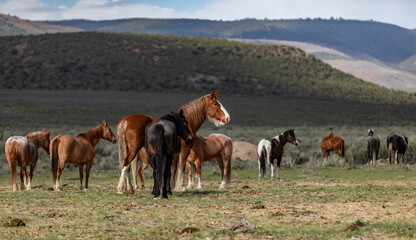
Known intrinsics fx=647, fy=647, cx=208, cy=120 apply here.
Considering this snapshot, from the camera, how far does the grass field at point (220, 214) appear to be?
368 inches

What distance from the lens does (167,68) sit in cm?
9312

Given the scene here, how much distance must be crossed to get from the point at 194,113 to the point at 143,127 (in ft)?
4.31

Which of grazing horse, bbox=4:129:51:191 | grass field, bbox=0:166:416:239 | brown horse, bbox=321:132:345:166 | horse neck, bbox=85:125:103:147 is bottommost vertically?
brown horse, bbox=321:132:345:166

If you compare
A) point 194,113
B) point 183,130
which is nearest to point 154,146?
point 183,130

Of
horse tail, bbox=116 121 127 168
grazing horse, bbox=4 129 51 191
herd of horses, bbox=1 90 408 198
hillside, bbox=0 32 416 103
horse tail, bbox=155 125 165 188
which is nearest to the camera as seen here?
horse tail, bbox=155 125 165 188

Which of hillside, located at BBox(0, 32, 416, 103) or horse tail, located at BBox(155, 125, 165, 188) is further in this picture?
hillside, located at BBox(0, 32, 416, 103)

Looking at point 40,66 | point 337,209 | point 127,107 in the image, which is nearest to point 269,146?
point 337,209

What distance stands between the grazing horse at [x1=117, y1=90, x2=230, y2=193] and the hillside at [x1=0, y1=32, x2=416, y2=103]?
69.2 metres

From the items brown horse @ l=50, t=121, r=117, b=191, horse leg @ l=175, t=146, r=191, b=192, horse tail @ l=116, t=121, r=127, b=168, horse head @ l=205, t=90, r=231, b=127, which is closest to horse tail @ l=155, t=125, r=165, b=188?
horse tail @ l=116, t=121, r=127, b=168

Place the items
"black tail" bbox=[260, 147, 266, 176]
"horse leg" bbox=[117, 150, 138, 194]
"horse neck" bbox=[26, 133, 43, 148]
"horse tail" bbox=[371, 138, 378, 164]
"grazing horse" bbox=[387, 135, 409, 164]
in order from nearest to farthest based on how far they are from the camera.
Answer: "horse leg" bbox=[117, 150, 138, 194] < "horse neck" bbox=[26, 133, 43, 148] < "black tail" bbox=[260, 147, 266, 176] < "horse tail" bbox=[371, 138, 378, 164] < "grazing horse" bbox=[387, 135, 409, 164]

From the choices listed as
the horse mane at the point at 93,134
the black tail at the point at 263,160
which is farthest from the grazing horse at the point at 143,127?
the black tail at the point at 263,160

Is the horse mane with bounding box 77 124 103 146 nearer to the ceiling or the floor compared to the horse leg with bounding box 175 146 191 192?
nearer to the ceiling

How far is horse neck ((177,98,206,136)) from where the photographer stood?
14406 millimetres

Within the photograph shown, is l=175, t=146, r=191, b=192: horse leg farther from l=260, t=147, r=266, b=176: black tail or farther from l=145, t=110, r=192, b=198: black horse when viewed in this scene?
l=260, t=147, r=266, b=176: black tail
